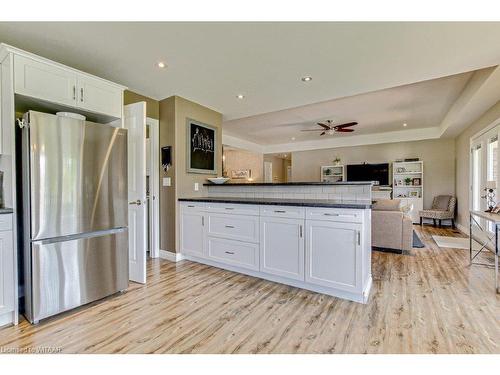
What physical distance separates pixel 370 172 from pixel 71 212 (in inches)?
290

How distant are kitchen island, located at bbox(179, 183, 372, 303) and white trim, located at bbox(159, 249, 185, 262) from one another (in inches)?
3.6

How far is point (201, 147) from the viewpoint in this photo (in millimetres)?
3990

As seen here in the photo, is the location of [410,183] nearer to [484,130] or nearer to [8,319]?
[484,130]

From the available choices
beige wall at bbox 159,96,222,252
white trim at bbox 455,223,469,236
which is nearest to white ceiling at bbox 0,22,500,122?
beige wall at bbox 159,96,222,252

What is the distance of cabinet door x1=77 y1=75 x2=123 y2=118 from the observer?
2.35 m

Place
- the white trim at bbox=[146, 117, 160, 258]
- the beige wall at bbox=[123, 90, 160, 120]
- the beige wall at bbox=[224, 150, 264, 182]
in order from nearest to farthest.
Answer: the beige wall at bbox=[123, 90, 160, 120]
the white trim at bbox=[146, 117, 160, 258]
the beige wall at bbox=[224, 150, 264, 182]

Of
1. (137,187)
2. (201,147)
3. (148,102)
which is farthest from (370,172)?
(137,187)

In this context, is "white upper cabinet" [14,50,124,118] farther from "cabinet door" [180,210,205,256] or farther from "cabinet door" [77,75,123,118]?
"cabinet door" [180,210,205,256]

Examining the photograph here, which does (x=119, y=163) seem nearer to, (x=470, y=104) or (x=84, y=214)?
(x=84, y=214)

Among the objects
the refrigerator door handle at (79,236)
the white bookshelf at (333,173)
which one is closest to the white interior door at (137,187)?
the refrigerator door handle at (79,236)

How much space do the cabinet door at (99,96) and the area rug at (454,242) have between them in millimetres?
5387

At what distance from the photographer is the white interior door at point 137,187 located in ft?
8.97
